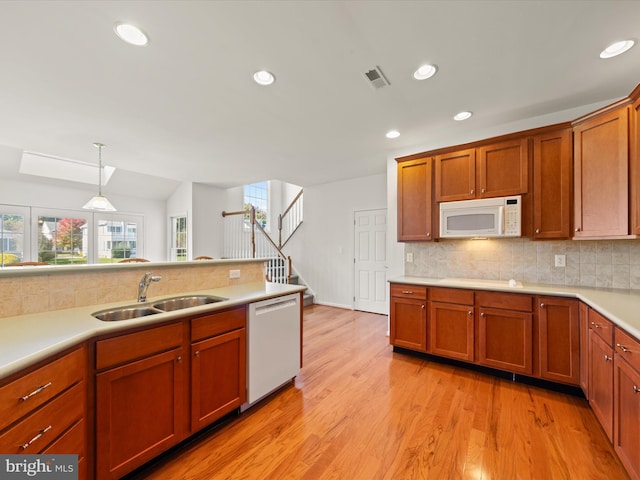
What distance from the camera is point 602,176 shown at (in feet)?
7.47

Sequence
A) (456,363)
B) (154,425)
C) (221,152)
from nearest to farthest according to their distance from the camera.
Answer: (154,425)
(456,363)
(221,152)

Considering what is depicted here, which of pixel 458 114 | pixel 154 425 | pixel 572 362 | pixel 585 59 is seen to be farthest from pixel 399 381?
pixel 585 59

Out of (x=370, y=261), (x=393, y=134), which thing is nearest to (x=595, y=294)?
(x=393, y=134)

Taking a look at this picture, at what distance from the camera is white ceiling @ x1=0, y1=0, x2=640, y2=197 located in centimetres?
159

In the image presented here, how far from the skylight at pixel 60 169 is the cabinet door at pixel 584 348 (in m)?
6.89

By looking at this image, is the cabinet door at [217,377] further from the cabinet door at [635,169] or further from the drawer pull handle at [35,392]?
the cabinet door at [635,169]

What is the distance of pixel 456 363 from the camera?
9.75 ft

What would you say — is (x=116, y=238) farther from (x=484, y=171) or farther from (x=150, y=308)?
(x=484, y=171)

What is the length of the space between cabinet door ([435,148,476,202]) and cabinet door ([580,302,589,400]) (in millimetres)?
1401

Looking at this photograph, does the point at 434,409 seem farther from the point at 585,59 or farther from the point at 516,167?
the point at 585,59

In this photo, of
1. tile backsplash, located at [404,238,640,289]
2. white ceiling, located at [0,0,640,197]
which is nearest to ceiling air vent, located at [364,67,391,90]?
white ceiling, located at [0,0,640,197]

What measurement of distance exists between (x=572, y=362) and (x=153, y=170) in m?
6.17

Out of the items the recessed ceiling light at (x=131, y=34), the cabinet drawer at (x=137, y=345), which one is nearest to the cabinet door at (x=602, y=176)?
the cabinet drawer at (x=137, y=345)

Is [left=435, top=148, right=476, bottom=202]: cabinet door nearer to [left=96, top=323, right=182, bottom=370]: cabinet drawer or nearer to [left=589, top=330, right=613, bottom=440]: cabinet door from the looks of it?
[left=589, top=330, right=613, bottom=440]: cabinet door
